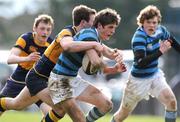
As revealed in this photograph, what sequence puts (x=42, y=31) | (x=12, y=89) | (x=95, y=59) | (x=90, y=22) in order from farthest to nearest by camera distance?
1. (x=12, y=89)
2. (x=42, y=31)
3. (x=90, y=22)
4. (x=95, y=59)

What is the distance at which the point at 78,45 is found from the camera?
14297 millimetres

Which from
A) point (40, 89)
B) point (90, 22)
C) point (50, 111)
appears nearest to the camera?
point (90, 22)

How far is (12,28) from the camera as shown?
68250 mm

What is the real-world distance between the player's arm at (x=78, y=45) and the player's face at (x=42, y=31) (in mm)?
2414

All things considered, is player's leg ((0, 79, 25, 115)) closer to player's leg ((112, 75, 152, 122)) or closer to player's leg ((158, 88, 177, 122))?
player's leg ((112, 75, 152, 122))

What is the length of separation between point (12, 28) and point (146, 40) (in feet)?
171

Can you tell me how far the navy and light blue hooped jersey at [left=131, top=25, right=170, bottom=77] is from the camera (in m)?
16.4

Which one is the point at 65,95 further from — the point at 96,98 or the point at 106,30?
the point at 106,30

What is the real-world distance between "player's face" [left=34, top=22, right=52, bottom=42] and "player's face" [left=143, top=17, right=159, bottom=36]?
5.26 feet

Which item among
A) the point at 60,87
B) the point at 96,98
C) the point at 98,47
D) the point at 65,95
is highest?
the point at 98,47

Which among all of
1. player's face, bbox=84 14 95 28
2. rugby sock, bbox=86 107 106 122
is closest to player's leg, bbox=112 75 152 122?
rugby sock, bbox=86 107 106 122

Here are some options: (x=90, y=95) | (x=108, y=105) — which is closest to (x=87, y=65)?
(x=90, y=95)

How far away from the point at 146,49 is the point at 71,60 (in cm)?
208

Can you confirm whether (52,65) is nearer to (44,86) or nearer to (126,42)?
(44,86)
